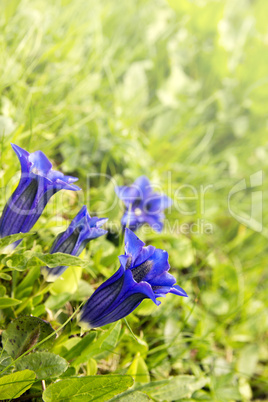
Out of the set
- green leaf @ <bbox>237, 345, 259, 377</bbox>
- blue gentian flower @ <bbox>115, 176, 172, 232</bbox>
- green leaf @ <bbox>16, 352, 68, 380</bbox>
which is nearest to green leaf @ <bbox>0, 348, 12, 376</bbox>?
green leaf @ <bbox>16, 352, 68, 380</bbox>

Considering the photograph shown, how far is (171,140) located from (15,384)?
2069mm

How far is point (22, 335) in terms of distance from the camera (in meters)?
0.89

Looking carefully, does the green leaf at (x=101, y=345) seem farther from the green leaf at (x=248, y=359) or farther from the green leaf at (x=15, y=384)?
the green leaf at (x=248, y=359)

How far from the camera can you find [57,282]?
3.53ft

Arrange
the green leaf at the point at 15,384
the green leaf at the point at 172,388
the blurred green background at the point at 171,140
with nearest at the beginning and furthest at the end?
the green leaf at the point at 15,384 < the green leaf at the point at 172,388 < the blurred green background at the point at 171,140

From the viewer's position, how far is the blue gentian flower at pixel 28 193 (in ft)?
2.76

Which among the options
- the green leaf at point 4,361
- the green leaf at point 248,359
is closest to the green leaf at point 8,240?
the green leaf at point 4,361

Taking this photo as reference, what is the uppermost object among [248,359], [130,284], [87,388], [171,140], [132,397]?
[130,284]

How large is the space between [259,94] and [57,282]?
8.21ft

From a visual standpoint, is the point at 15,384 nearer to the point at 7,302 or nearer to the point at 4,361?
the point at 4,361

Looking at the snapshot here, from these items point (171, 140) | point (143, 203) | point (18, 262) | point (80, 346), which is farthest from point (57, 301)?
point (171, 140)

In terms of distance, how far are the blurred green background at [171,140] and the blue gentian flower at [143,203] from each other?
12cm

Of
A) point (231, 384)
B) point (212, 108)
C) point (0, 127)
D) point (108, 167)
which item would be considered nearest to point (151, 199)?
point (108, 167)

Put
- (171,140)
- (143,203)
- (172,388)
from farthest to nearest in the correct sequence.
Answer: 1. (171,140)
2. (143,203)
3. (172,388)
